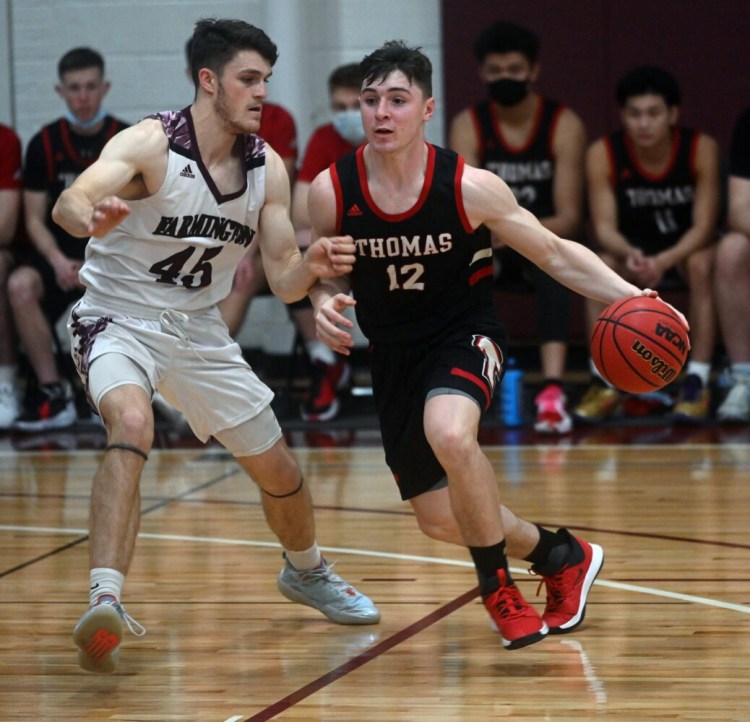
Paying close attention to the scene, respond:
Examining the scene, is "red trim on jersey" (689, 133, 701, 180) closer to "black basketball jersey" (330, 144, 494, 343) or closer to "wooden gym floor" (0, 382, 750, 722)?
"wooden gym floor" (0, 382, 750, 722)

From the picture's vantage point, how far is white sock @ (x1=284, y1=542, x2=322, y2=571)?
4375mm

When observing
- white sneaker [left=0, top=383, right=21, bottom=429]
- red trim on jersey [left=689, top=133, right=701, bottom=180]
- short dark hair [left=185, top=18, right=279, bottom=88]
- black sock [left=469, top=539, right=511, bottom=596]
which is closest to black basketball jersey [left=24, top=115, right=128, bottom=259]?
white sneaker [left=0, top=383, right=21, bottom=429]

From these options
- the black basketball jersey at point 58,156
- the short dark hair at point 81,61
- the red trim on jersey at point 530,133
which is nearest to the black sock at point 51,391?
the black basketball jersey at point 58,156

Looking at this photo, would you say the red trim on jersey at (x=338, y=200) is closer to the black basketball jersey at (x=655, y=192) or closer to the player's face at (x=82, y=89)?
the black basketball jersey at (x=655, y=192)

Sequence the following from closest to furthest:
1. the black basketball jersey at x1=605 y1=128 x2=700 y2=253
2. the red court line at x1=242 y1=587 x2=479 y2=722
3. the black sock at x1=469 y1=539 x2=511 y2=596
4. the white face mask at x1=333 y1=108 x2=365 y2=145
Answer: the red court line at x1=242 y1=587 x2=479 y2=722
the black sock at x1=469 y1=539 x2=511 y2=596
the black basketball jersey at x1=605 y1=128 x2=700 y2=253
the white face mask at x1=333 y1=108 x2=365 y2=145

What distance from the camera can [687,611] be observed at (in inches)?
168

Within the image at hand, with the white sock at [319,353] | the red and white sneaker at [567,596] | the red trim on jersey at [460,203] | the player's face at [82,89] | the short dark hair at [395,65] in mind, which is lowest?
the red and white sneaker at [567,596]

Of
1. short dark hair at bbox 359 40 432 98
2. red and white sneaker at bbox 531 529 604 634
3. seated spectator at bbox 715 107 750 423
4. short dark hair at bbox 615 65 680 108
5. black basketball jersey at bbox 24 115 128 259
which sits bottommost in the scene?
red and white sneaker at bbox 531 529 604 634

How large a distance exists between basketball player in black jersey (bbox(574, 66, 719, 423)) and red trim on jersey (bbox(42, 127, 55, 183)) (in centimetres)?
294

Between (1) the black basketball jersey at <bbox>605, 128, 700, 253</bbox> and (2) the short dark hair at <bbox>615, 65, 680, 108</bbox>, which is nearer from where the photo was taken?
(2) the short dark hair at <bbox>615, 65, 680, 108</bbox>

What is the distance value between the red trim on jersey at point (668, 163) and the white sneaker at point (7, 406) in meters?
3.65

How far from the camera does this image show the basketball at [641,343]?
402 cm

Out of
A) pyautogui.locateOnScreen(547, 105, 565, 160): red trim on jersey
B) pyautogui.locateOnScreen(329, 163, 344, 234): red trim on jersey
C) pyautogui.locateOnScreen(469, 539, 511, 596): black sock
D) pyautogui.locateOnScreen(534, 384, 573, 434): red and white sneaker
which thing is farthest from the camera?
pyautogui.locateOnScreen(547, 105, 565, 160): red trim on jersey

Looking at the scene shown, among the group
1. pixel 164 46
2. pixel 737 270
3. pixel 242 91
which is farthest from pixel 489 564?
pixel 164 46
